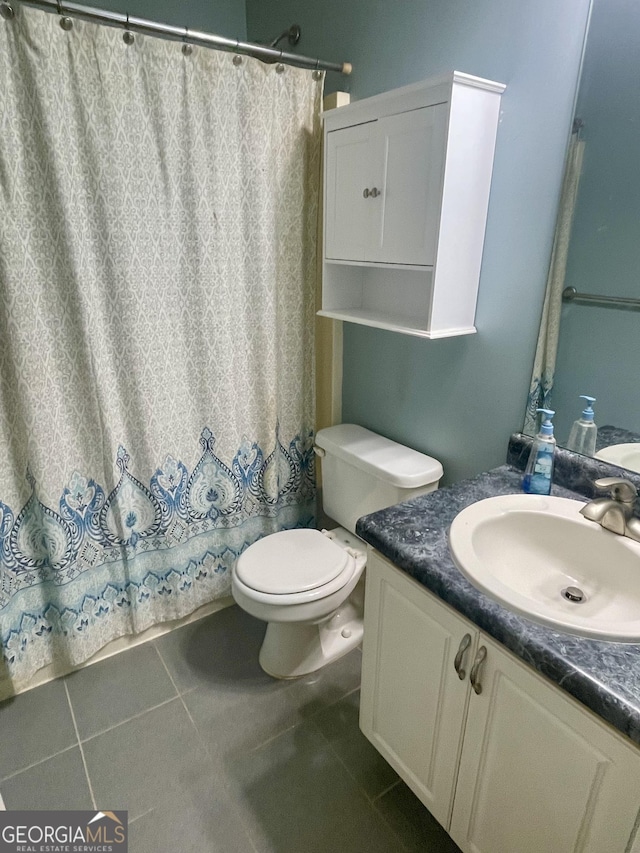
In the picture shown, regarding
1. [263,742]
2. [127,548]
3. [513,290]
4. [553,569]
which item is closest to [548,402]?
[513,290]

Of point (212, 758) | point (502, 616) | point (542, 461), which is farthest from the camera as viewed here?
point (212, 758)

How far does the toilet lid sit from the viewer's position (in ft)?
5.21

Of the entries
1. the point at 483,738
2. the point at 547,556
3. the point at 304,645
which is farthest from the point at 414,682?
the point at 304,645

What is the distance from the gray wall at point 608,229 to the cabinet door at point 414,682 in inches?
24.8

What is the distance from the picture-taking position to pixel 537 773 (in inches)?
35.4

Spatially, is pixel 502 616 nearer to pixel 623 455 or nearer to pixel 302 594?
pixel 623 455

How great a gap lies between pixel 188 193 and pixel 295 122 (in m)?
0.44

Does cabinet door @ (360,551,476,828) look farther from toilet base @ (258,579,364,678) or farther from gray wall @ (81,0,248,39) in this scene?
gray wall @ (81,0,248,39)

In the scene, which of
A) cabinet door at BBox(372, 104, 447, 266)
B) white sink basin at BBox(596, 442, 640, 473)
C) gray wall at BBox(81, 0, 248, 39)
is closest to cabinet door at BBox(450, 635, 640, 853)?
white sink basin at BBox(596, 442, 640, 473)

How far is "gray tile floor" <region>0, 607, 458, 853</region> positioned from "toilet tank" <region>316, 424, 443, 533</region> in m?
0.57

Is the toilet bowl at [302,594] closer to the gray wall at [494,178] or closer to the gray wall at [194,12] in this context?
the gray wall at [494,178]

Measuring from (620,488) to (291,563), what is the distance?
98cm

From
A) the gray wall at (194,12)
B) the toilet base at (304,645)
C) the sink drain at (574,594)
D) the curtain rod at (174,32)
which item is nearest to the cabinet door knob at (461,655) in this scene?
the sink drain at (574,594)

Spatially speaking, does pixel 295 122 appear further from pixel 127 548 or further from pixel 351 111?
pixel 127 548
